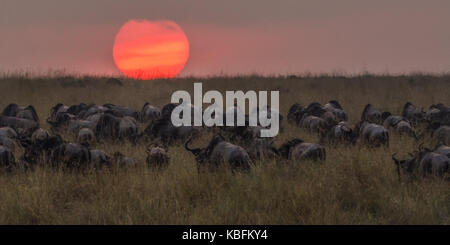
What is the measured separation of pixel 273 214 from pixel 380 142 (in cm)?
467

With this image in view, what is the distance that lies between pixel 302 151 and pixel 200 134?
13.3ft

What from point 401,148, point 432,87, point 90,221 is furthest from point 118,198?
point 432,87

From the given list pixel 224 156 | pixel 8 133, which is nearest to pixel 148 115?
pixel 8 133

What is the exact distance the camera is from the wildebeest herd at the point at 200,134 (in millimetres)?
7429

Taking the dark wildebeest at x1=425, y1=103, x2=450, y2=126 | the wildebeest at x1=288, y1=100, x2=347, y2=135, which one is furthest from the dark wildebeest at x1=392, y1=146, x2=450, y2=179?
the dark wildebeest at x1=425, y1=103, x2=450, y2=126

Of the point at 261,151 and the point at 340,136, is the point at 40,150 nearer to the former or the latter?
the point at 261,151

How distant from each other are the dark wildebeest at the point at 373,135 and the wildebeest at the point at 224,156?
10.9ft

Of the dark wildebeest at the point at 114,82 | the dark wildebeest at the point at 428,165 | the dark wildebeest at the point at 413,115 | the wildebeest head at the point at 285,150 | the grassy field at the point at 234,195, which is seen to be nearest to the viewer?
the grassy field at the point at 234,195

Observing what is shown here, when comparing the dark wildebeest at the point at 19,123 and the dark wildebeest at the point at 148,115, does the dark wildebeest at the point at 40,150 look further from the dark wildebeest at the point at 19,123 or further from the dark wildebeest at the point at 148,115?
the dark wildebeest at the point at 148,115

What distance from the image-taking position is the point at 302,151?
8094 millimetres

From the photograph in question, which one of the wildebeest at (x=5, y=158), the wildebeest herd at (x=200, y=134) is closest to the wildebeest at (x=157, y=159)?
the wildebeest herd at (x=200, y=134)

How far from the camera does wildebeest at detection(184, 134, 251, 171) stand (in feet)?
23.9

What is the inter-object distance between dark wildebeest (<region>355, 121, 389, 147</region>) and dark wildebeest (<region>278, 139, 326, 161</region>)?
6.58 feet

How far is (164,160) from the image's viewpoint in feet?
27.0
